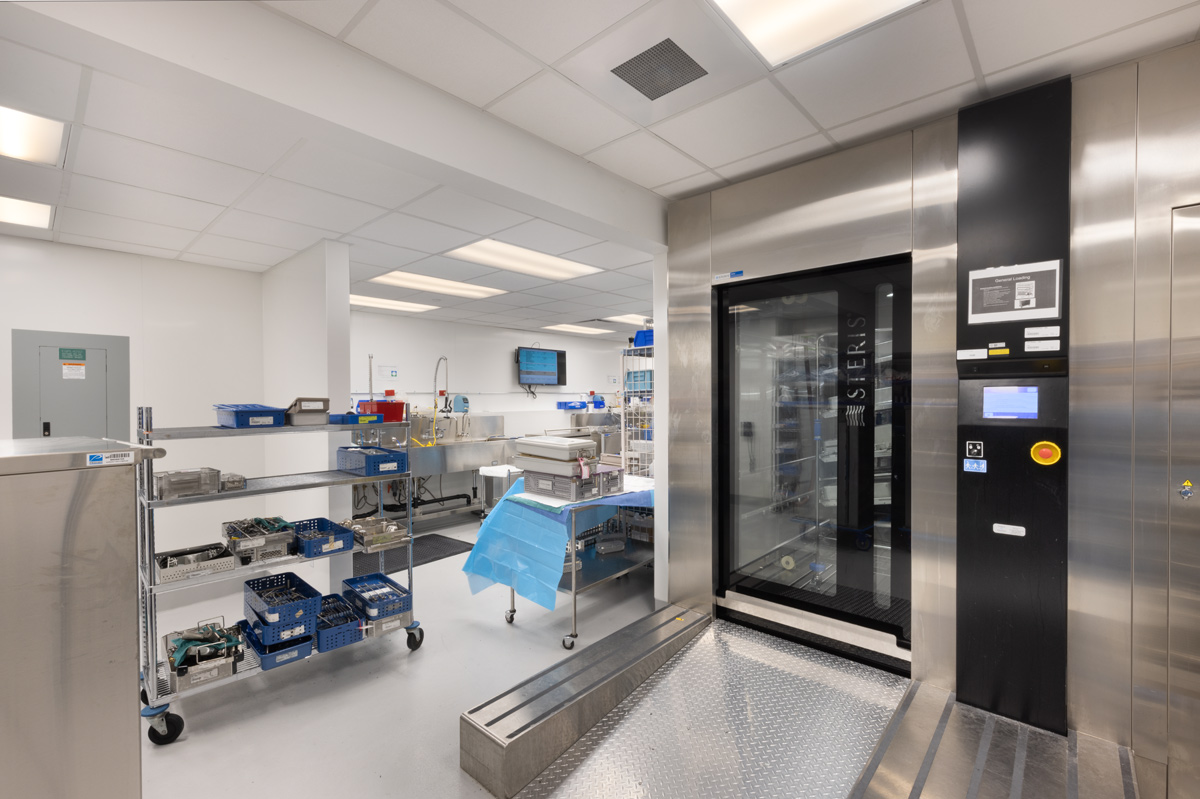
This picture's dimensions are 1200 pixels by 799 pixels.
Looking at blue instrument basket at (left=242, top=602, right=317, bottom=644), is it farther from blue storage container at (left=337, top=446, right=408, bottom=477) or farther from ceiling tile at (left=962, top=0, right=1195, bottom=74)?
ceiling tile at (left=962, top=0, right=1195, bottom=74)

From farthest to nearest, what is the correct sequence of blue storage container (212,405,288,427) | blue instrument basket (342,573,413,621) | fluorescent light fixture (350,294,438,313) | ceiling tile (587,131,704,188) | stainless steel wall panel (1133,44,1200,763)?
fluorescent light fixture (350,294,438,313)
blue instrument basket (342,573,413,621)
blue storage container (212,405,288,427)
ceiling tile (587,131,704,188)
stainless steel wall panel (1133,44,1200,763)

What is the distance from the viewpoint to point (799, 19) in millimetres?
1846

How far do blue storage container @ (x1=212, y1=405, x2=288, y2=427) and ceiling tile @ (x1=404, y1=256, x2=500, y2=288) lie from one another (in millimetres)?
1953

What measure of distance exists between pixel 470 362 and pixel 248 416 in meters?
5.22

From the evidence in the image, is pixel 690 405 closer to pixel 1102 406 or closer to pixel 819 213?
pixel 819 213

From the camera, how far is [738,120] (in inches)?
94.8

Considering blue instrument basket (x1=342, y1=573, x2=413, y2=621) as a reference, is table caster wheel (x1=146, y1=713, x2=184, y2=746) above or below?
below

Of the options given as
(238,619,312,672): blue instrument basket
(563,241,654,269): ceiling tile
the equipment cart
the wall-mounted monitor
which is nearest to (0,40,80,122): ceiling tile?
the equipment cart

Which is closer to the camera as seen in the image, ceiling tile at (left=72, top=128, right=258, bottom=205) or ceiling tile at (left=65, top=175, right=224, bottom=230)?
ceiling tile at (left=72, top=128, right=258, bottom=205)

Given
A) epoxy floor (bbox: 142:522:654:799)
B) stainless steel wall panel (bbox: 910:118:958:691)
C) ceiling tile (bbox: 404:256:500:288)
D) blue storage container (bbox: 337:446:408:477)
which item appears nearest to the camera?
epoxy floor (bbox: 142:522:654:799)

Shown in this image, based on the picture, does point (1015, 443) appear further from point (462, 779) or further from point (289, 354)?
point (289, 354)

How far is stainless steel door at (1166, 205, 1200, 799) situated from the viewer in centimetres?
187

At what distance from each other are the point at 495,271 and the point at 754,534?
124 inches

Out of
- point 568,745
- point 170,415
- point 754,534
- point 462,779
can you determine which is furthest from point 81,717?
point 170,415
